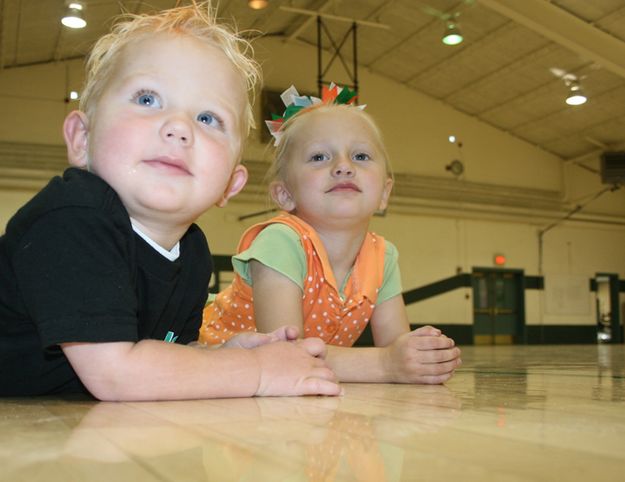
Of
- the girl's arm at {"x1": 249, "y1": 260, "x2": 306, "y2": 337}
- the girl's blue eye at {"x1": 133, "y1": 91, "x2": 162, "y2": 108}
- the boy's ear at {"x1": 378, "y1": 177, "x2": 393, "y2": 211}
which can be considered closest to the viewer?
the girl's blue eye at {"x1": 133, "y1": 91, "x2": 162, "y2": 108}

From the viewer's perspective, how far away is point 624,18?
23.8 feet

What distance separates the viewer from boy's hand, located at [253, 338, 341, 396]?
3.26 feet

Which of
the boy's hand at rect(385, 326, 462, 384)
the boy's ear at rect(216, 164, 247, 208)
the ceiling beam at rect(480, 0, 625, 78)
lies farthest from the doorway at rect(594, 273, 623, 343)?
the boy's ear at rect(216, 164, 247, 208)

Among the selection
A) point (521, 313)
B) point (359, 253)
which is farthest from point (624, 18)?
point (359, 253)

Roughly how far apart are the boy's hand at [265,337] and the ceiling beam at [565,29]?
579 cm

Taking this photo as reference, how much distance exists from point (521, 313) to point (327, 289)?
36.6 feet

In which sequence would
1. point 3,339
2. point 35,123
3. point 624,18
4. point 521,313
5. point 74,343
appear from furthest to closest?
point 521,313 → point 35,123 → point 624,18 → point 3,339 → point 74,343

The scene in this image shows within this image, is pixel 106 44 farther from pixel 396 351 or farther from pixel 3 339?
pixel 396 351

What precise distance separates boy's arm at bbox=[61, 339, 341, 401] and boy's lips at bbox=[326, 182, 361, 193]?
0.70 m

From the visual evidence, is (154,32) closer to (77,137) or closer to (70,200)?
(77,137)

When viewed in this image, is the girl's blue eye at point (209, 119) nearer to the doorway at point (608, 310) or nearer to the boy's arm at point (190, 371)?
the boy's arm at point (190, 371)

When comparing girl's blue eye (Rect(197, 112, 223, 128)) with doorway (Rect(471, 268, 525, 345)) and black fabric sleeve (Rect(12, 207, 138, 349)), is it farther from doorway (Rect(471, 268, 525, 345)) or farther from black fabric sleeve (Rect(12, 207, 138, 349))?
doorway (Rect(471, 268, 525, 345))

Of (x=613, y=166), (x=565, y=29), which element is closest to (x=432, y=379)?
(x=565, y=29)

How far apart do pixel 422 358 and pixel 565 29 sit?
636 centimetres
